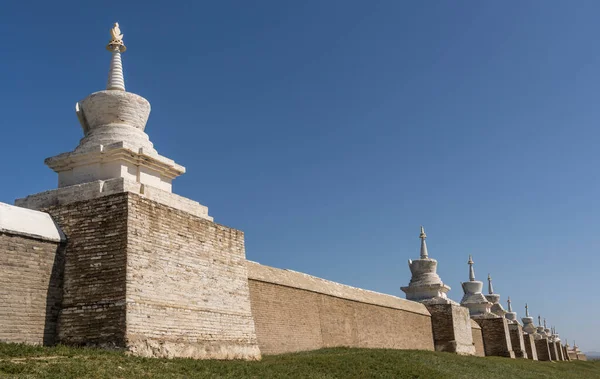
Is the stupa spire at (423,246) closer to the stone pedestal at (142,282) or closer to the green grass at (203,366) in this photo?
the green grass at (203,366)

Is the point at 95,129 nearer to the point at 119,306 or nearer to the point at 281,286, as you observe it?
the point at 119,306

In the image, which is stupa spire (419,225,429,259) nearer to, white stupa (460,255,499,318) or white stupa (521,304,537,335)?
white stupa (460,255,499,318)

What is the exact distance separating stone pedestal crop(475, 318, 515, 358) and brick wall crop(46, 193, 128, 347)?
30443 millimetres

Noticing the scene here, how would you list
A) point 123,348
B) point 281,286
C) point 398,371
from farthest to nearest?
point 281,286, point 398,371, point 123,348

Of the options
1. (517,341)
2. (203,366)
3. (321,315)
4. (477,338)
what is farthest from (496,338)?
(203,366)

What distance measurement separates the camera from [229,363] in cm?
1239

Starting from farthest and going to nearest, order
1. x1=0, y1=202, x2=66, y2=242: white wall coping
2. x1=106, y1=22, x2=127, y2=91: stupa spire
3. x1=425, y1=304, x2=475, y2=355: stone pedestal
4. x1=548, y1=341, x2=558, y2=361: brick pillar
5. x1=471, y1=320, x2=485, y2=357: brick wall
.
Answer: x1=548, y1=341, x2=558, y2=361: brick pillar → x1=471, y1=320, x2=485, y2=357: brick wall → x1=425, y1=304, x2=475, y2=355: stone pedestal → x1=106, y1=22, x2=127, y2=91: stupa spire → x1=0, y1=202, x2=66, y2=242: white wall coping

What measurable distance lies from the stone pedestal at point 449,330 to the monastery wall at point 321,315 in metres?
1.61

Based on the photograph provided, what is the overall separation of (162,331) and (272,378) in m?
2.24

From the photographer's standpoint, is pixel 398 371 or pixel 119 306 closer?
pixel 119 306

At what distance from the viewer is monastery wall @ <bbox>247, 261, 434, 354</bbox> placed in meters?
17.5

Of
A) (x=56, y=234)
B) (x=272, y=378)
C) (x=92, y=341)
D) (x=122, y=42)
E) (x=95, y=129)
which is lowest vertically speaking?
(x=272, y=378)

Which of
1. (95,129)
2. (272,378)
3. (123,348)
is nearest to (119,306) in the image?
(123,348)

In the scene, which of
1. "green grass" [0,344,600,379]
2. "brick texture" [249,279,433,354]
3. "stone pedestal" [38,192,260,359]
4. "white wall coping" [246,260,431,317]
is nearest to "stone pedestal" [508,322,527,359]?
"white wall coping" [246,260,431,317]
